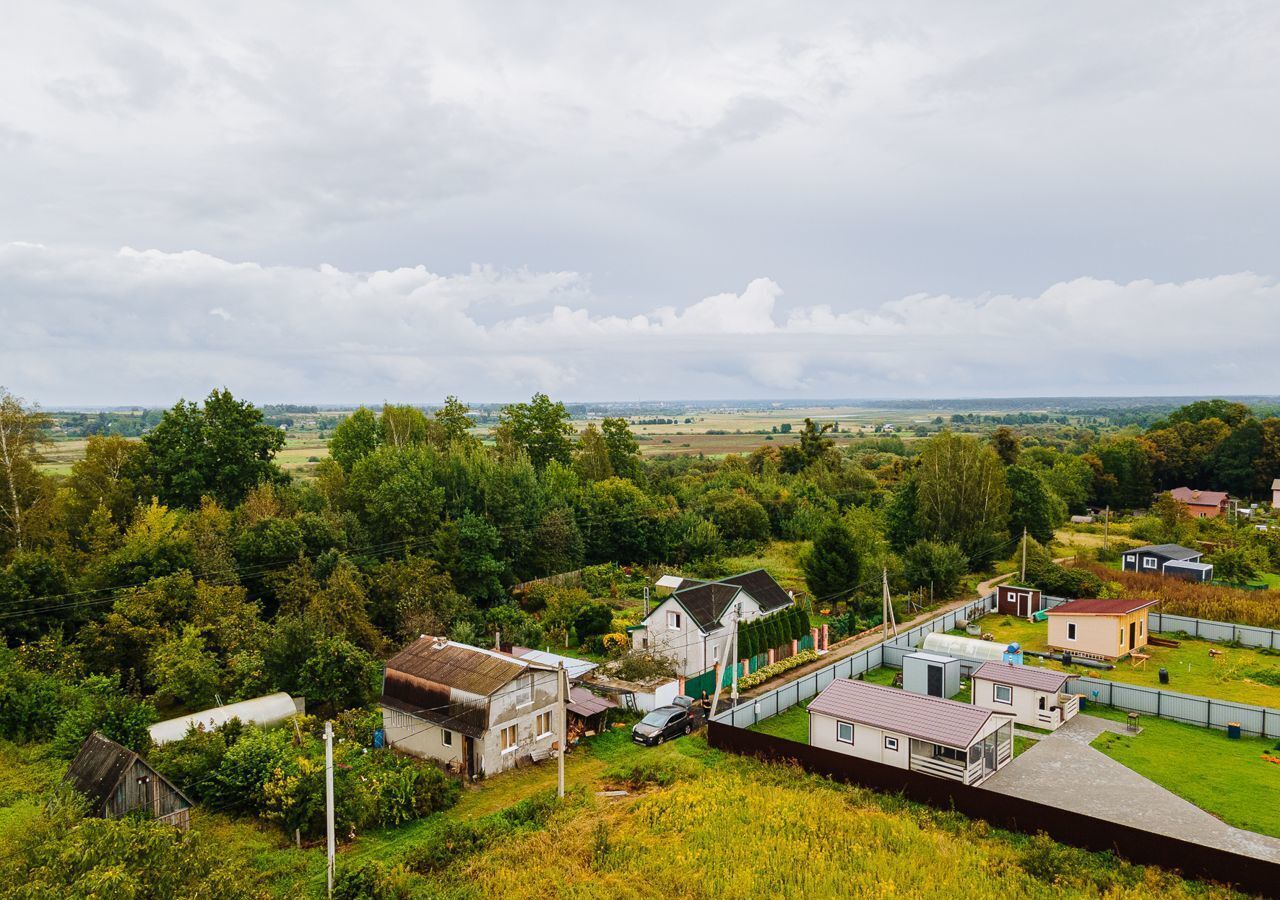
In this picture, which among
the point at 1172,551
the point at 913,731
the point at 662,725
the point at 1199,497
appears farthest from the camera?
the point at 1199,497

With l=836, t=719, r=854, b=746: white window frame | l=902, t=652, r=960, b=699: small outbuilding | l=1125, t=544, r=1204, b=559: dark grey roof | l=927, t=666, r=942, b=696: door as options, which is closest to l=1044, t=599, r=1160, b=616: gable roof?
l=902, t=652, r=960, b=699: small outbuilding

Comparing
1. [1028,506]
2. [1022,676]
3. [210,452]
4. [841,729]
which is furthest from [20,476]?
[1028,506]

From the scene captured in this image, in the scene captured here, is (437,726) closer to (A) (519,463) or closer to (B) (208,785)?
(B) (208,785)

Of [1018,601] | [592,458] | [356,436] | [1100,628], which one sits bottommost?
[1018,601]

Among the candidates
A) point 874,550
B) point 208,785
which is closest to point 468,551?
point 208,785

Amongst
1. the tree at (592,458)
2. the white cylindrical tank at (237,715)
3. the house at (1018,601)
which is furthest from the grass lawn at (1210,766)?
the tree at (592,458)

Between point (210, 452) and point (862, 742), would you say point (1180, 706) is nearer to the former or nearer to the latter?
point (862, 742)

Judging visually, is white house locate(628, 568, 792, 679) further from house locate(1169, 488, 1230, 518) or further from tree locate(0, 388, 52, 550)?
house locate(1169, 488, 1230, 518)
